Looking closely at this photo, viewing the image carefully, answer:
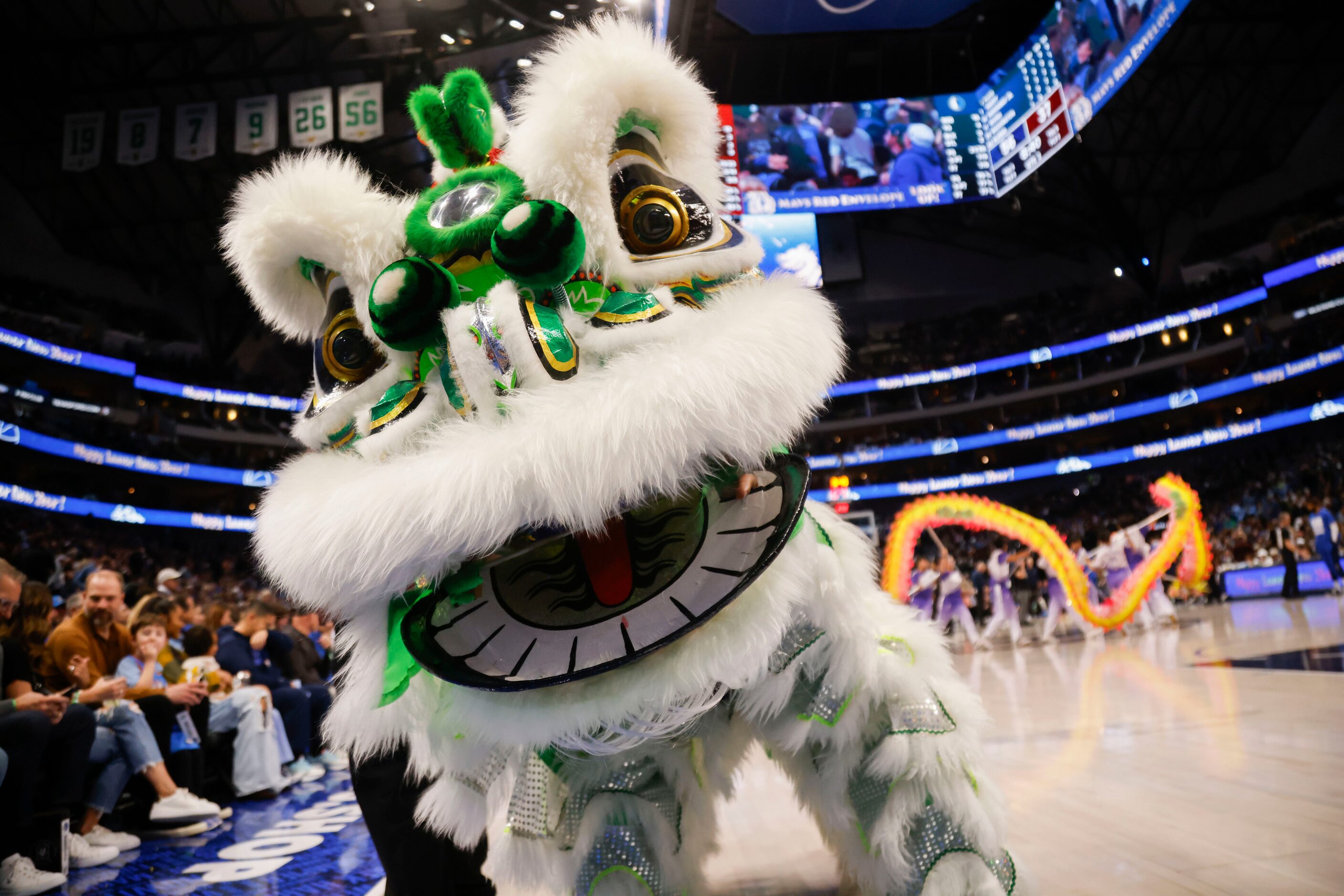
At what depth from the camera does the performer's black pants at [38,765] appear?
230 cm

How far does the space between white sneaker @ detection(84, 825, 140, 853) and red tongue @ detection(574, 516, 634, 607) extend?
8.95ft

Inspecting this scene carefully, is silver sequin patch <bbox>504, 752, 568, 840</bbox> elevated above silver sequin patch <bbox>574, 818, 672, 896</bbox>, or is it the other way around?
silver sequin patch <bbox>504, 752, 568, 840</bbox>

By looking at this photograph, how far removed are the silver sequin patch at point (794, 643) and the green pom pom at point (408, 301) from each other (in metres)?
0.72

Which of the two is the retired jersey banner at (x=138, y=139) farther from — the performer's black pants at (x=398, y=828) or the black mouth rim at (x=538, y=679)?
→ the black mouth rim at (x=538, y=679)

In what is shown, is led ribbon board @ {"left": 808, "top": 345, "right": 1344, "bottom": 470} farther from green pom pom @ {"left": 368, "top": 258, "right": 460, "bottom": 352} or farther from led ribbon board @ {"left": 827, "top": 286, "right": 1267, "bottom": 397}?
green pom pom @ {"left": 368, "top": 258, "right": 460, "bottom": 352}

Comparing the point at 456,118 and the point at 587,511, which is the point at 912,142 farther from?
the point at 587,511

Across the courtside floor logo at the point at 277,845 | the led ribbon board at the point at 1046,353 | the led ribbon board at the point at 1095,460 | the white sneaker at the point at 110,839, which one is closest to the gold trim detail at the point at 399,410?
the courtside floor logo at the point at 277,845

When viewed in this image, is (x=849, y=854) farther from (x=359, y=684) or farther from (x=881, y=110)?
(x=881, y=110)

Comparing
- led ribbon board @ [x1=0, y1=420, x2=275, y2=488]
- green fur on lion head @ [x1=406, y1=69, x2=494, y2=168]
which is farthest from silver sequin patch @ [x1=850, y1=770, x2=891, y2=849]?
led ribbon board @ [x1=0, y1=420, x2=275, y2=488]

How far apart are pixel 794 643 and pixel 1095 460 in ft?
74.1

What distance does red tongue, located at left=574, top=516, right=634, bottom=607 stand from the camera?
115 centimetres

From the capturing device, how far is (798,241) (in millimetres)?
12562

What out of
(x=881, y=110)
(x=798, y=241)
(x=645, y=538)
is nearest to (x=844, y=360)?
(x=645, y=538)

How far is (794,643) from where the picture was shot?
4.19ft
